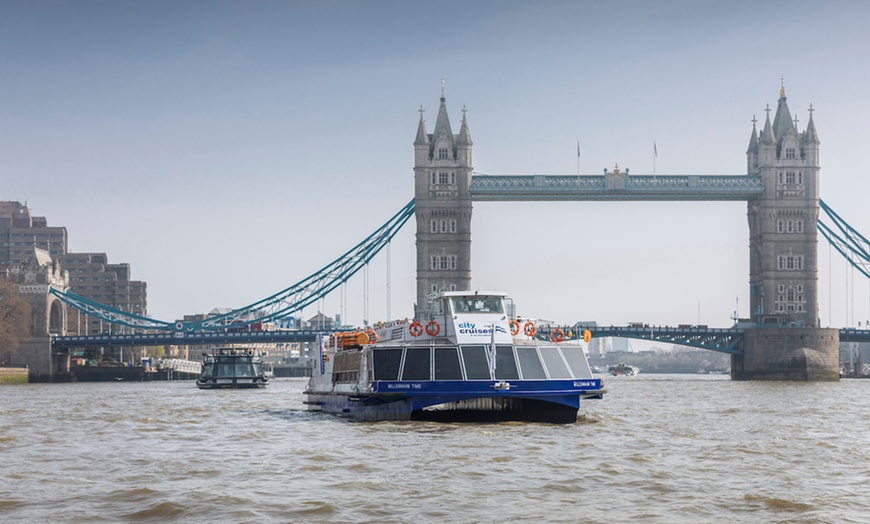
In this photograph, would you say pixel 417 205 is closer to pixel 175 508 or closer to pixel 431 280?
pixel 431 280

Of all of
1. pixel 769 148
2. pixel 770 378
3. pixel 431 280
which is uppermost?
pixel 769 148

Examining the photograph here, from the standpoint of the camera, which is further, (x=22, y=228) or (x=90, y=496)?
(x=22, y=228)

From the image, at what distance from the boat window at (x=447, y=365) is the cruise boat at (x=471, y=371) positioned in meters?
0.03

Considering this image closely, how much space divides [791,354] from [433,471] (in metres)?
88.0

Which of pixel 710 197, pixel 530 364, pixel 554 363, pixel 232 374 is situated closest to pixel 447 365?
pixel 530 364

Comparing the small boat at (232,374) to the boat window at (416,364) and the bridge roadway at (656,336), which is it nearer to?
the bridge roadway at (656,336)

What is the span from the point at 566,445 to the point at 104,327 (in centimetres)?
16413

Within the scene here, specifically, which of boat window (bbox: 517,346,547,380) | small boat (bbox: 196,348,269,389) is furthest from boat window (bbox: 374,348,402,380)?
small boat (bbox: 196,348,269,389)

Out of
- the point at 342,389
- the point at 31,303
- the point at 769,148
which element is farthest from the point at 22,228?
the point at 342,389

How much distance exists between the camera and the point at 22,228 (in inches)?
7441

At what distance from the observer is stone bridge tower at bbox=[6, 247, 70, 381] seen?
4488 inches

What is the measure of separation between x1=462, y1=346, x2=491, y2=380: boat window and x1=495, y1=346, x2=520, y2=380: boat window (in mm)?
305

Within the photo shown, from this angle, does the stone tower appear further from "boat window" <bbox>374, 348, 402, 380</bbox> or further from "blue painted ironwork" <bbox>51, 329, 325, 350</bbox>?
"boat window" <bbox>374, 348, 402, 380</bbox>

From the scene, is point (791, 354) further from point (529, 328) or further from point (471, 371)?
point (471, 371)
